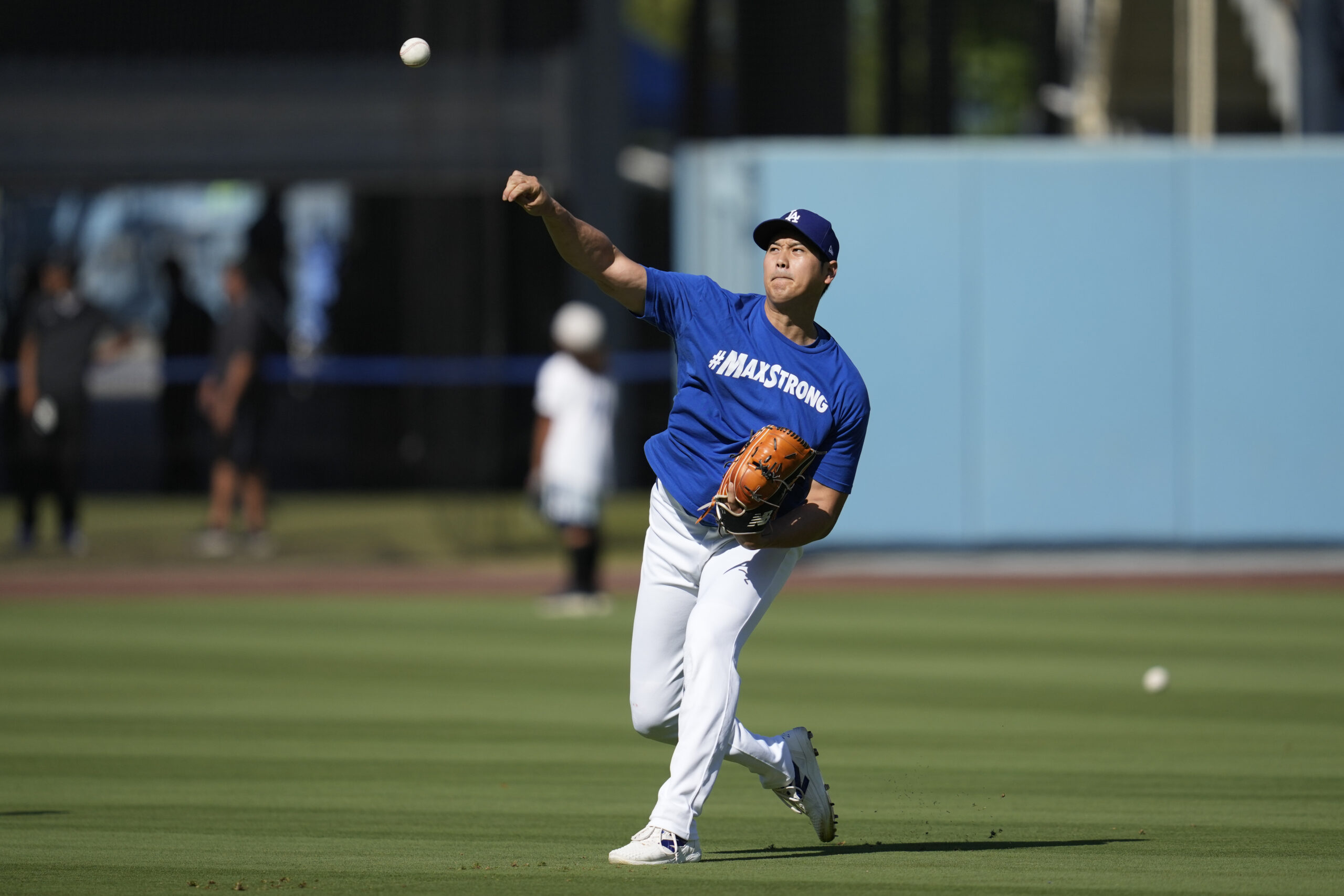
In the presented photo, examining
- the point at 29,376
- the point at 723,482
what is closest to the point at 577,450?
the point at 29,376

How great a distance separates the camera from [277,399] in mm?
24453

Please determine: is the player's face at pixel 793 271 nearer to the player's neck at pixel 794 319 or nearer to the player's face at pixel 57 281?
the player's neck at pixel 794 319

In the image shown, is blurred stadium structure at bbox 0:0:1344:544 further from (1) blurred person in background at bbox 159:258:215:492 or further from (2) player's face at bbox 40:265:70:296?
(2) player's face at bbox 40:265:70:296

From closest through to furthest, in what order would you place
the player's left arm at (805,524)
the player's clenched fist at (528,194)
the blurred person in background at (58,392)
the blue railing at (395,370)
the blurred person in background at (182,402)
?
1. the player's clenched fist at (528,194)
2. the player's left arm at (805,524)
3. the blurred person in background at (58,392)
4. the blue railing at (395,370)
5. the blurred person in background at (182,402)

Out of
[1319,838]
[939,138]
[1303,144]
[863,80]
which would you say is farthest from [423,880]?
[863,80]

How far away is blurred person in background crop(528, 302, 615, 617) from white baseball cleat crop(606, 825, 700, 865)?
321 inches

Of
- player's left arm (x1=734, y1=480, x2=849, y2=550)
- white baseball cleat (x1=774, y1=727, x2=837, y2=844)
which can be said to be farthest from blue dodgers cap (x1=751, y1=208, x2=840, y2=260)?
white baseball cleat (x1=774, y1=727, x2=837, y2=844)

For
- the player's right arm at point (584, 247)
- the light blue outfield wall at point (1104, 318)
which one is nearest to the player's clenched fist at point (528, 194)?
the player's right arm at point (584, 247)

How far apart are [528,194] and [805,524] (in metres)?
1.42

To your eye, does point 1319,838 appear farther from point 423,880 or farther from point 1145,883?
point 423,880

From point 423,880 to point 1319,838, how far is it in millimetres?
3263

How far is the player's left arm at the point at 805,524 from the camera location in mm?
5941

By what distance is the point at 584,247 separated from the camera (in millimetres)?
5879

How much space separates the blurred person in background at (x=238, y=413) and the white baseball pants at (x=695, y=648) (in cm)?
1197
